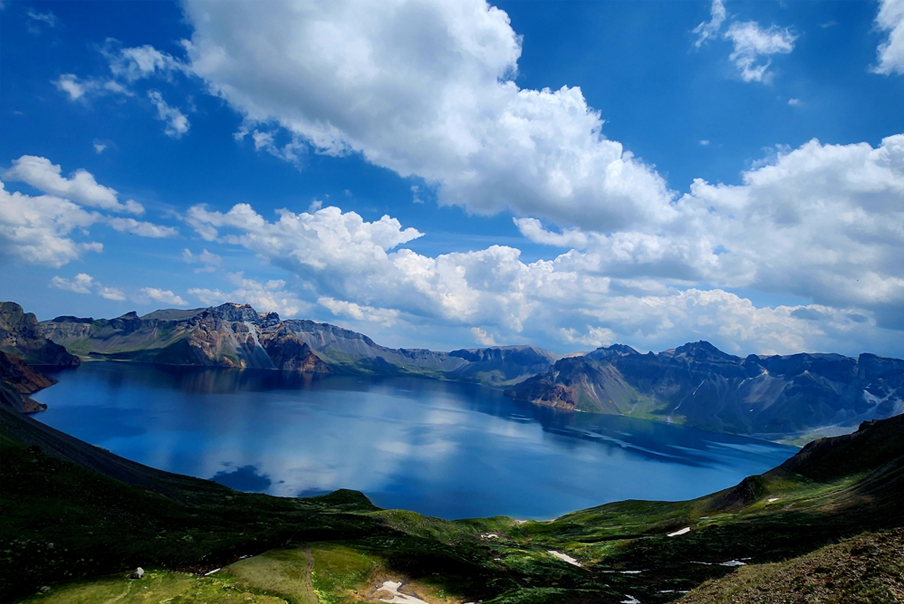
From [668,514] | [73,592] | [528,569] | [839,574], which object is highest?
[839,574]

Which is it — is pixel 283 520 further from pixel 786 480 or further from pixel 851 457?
pixel 851 457

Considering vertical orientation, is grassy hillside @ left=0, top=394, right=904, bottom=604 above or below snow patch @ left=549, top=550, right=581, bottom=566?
above

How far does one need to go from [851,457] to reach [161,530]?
16229 cm

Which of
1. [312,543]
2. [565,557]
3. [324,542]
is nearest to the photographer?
[312,543]

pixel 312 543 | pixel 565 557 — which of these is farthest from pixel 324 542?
pixel 565 557

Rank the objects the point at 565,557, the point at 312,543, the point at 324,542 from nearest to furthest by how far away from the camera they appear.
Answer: the point at 312,543 < the point at 324,542 < the point at 565,557

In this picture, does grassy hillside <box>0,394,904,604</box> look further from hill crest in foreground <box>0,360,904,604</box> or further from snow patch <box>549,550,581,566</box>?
snow patch <box>549,550,581,566</box>

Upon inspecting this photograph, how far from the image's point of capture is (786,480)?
116 meters

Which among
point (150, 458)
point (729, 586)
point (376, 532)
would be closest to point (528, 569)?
point (376, 532)

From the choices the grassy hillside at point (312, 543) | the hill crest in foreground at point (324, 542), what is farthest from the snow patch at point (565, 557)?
the hill crest in foreground at point (324, 542)

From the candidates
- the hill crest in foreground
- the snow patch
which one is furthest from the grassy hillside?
the snow patch

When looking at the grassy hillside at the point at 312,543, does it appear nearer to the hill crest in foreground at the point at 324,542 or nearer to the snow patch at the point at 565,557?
the hill crest in foreground at the point at 324,542

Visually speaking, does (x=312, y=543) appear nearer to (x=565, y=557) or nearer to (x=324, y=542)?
(x=324, y=542)

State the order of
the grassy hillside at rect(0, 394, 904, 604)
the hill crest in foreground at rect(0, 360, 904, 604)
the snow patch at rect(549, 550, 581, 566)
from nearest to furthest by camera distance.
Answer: the grassy hillside at rect(0, 394, 904, 604), the hill crest in foreground at rect(0, 360, 904, 604), the snow patch at rect(549, 550, 581, 566)
